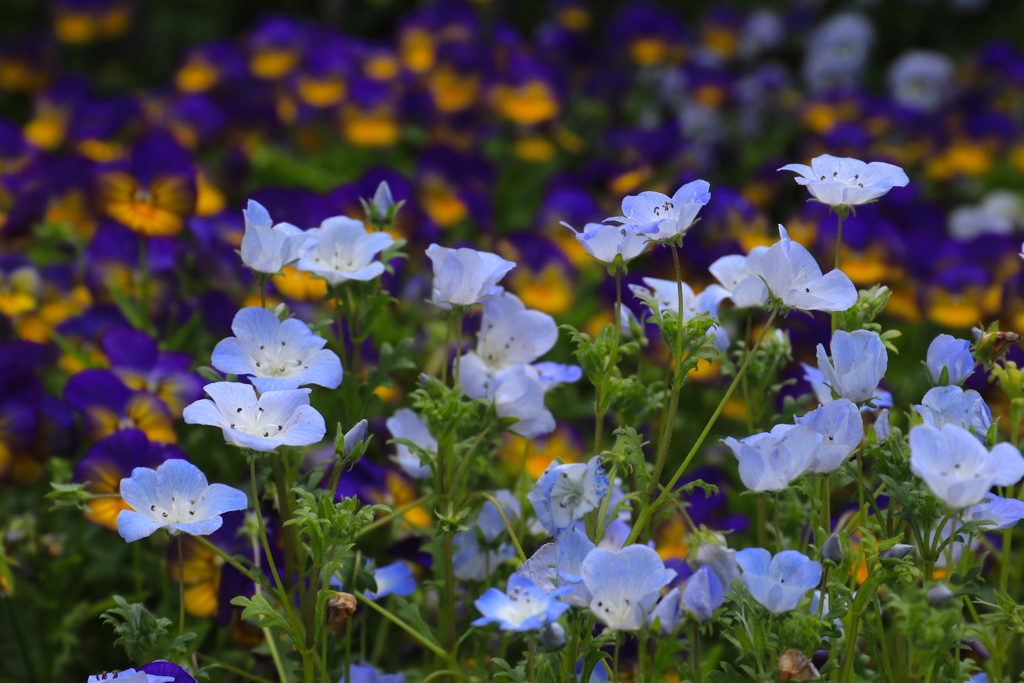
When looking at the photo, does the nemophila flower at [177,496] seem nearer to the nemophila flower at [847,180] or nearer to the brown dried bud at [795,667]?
the brown dried bud at [795,667]

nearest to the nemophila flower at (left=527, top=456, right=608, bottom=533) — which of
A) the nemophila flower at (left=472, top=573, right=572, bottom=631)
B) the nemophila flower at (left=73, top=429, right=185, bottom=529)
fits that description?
the nemophila flower at (left=472, top=573, right=572, bottom=631)

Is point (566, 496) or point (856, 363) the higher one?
point (856, 363)

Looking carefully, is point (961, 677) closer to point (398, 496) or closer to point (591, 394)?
point (398, 496)

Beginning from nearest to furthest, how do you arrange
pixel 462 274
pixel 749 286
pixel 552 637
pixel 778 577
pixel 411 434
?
pixel 552 637
pixel 778 577
pixel 462 274
pixel 749 286
pixel 411 434

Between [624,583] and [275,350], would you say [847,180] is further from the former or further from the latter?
[275,350]

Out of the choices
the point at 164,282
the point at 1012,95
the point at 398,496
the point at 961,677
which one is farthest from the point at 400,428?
the point at 1012,95

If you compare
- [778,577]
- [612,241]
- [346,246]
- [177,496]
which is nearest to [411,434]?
[346,246]
